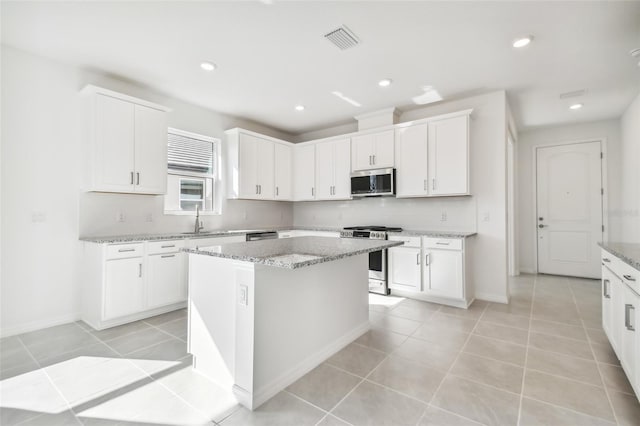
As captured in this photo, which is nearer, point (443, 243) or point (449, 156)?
point (443, 243)

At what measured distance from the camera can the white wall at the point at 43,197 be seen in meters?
2.84

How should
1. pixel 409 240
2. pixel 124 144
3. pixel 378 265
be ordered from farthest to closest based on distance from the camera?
pixel 378 265 < pixel 409 240 < pixel 124 144

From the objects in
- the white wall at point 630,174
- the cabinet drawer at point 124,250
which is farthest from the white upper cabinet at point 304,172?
the white wall at point 630,174

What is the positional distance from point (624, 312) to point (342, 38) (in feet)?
9.69

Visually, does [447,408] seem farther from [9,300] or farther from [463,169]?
[9,300]

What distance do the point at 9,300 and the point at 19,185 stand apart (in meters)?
1.10

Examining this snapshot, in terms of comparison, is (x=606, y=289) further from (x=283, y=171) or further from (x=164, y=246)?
(x=283, y=171)

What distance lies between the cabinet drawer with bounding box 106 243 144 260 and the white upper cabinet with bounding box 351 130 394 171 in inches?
125

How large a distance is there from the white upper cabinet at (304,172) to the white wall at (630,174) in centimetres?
453

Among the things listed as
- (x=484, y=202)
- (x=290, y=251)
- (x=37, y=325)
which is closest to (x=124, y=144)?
(x=37, y=325)

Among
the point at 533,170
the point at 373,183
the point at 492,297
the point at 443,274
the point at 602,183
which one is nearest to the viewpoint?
the point at 443,274

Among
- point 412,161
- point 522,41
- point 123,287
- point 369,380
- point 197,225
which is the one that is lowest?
point 369,380

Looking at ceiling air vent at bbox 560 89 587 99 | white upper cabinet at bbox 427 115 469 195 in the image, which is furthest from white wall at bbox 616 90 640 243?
white upper cabinet at bbox 427 115 469 195

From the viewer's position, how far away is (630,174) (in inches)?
170
